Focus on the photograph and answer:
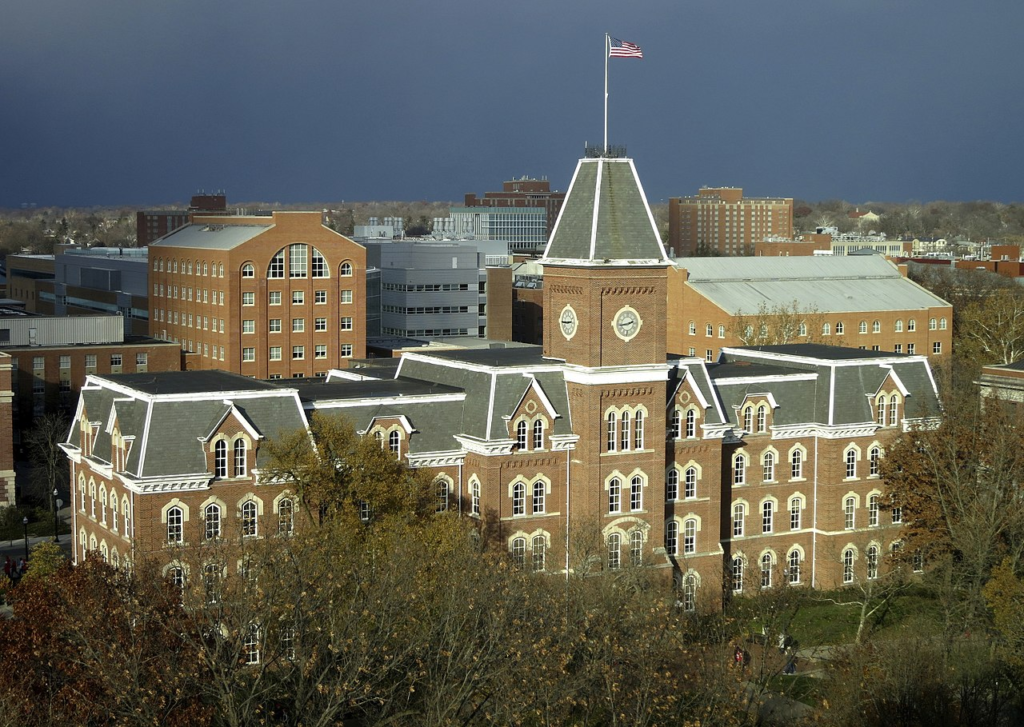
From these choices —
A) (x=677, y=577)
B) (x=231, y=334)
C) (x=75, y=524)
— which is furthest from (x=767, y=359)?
(x=231, y=334)

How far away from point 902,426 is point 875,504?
495 cm

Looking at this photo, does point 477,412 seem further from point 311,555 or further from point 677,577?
point 311,555

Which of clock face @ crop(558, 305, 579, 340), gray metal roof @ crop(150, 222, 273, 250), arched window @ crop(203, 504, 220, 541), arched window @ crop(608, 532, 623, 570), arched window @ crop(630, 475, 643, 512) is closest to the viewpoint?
arched window @ crop(203, 504, 220, 541)

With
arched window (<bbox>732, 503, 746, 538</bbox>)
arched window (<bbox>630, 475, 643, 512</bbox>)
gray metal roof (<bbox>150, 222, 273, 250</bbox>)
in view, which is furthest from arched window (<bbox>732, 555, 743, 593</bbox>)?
gray metal roof (<bbox>150, 222, 273, 250</bbox>)

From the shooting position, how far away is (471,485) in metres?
73.7

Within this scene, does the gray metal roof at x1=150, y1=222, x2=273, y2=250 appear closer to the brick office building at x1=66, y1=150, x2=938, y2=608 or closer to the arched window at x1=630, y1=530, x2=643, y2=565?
the brick office building at x1=66, y1=150, x2=938, y2=608

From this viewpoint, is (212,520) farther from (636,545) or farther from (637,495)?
(637,495)

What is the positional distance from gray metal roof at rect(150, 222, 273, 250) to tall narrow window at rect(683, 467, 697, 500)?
60.6 meters

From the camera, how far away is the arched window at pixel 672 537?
7750 cm

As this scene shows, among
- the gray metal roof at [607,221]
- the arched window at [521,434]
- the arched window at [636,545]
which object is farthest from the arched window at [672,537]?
the gray metal roof at [607,221]

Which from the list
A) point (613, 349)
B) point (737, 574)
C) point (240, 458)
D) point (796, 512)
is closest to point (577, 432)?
point (613, 349)

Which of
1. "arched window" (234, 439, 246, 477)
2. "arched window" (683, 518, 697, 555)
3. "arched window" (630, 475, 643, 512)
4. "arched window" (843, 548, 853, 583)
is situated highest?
"arched window" (234, 439, 246, 477)

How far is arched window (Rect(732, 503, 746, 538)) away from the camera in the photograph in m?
81.8

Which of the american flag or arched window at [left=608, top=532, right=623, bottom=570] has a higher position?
the american flag
